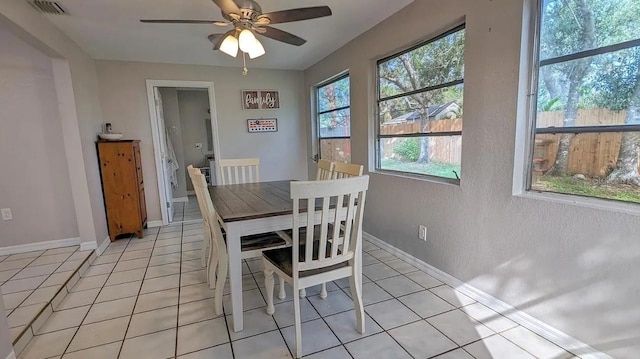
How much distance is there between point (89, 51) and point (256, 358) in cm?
380

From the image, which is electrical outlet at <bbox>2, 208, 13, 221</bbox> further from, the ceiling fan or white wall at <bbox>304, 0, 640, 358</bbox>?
white wall at <bbox>304, 0, 640, 358</bbox>

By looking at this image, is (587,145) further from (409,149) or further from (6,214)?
(6,214)

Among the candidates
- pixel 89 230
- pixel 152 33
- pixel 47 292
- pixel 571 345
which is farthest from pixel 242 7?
pixel 89 230

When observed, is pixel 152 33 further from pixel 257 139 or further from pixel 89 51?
pixel 257 139

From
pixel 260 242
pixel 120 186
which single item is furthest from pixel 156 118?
pixel 260 242

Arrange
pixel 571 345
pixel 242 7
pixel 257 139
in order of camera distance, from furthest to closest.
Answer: pixel 257 139, pixel 242 7, pixel 571 345

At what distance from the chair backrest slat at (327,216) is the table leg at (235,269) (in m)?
0.39

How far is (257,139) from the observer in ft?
15.0

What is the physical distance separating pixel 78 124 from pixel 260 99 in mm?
2251

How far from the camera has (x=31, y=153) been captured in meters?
3.02

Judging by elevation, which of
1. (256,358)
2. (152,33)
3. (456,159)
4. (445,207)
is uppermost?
(152,33)

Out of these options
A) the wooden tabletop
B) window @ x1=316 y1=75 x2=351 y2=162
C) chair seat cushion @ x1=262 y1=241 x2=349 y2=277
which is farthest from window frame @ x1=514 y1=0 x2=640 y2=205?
window @ x1=316 y1=75 x2=351 y2=162

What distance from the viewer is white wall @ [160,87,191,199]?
18.8ft

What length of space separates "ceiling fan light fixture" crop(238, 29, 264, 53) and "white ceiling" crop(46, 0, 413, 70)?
61cm
